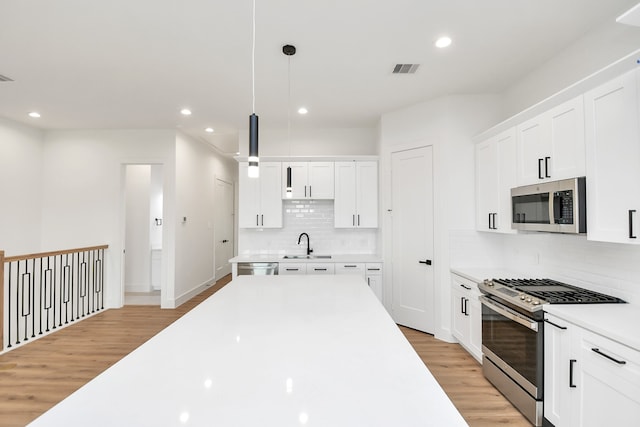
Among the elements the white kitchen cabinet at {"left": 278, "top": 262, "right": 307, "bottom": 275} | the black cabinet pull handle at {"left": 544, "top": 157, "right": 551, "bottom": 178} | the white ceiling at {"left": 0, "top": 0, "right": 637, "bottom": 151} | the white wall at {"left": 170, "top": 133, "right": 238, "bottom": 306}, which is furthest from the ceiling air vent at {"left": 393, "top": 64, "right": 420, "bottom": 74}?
the white wall at {"left": 170, "top": 133, "right": 238, "bottom": 306}

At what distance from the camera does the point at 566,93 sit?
2.25 metres

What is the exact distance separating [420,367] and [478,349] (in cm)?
233

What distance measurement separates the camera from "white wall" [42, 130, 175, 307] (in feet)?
17.2

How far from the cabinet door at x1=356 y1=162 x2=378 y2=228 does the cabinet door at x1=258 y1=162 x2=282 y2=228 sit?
116cm

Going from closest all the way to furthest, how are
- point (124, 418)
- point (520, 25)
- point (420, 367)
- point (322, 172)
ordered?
point (124, 418)
point (420, 367)
point (520, 25)
point (322, 172)

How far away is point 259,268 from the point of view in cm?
436

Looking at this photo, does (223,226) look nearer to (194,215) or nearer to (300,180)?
(194,215)

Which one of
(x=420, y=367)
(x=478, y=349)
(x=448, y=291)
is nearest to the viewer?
(x=420, y=367)

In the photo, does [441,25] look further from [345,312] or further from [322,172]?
[322,172]

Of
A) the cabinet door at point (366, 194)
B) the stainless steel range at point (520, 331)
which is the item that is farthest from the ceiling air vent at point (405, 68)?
the stainless steel range at point (520, 331)

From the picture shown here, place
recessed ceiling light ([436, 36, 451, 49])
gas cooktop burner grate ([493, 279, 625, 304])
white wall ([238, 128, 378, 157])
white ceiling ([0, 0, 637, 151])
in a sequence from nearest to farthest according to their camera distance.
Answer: gas cooktop burner grate ([493, 279, 625, 304]) < white ceiling ([0, 0, 637, 151]) < recessed ceiling light ([436, 36, 451, 49]) < white wall ([238, 128, 378, 157])

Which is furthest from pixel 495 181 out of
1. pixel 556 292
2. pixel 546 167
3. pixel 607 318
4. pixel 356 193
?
pixel 356 193

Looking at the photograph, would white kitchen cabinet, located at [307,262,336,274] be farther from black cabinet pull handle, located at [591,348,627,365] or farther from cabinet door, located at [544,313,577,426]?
black cabinet pull handle, located at [591,348,627,365]

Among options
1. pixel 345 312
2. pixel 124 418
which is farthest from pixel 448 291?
pixel 124 418
